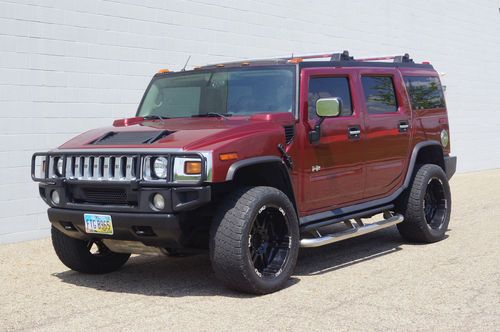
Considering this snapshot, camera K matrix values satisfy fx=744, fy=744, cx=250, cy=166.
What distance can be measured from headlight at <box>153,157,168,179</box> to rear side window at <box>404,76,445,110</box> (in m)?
3.62

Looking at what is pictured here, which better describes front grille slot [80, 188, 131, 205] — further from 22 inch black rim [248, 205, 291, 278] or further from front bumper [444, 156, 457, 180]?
front bumper [444, 156, 457, 180]

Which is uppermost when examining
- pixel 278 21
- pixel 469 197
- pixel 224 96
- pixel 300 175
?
pixel 278 21

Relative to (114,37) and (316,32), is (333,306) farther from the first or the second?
(316,32)

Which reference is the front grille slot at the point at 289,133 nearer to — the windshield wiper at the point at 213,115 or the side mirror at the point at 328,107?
the side mirror at the point at 328,107

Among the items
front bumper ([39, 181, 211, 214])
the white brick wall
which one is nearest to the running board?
front bumper ([39, 181, 211, 214])

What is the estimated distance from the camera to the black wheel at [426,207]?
25.7 feet

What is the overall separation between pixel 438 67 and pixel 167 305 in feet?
44.0

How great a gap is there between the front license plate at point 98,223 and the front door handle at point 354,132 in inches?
96.9

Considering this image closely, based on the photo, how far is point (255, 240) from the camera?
19.5 feet

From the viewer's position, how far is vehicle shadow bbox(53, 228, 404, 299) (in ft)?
20.2

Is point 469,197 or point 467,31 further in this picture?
point 467,31

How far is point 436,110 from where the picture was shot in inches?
337

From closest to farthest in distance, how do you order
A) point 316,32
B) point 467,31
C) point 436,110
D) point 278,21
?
point 436,110, point 278,21, point 316,32, point 467,31

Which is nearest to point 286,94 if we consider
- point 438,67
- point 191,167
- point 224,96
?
point 224,96
